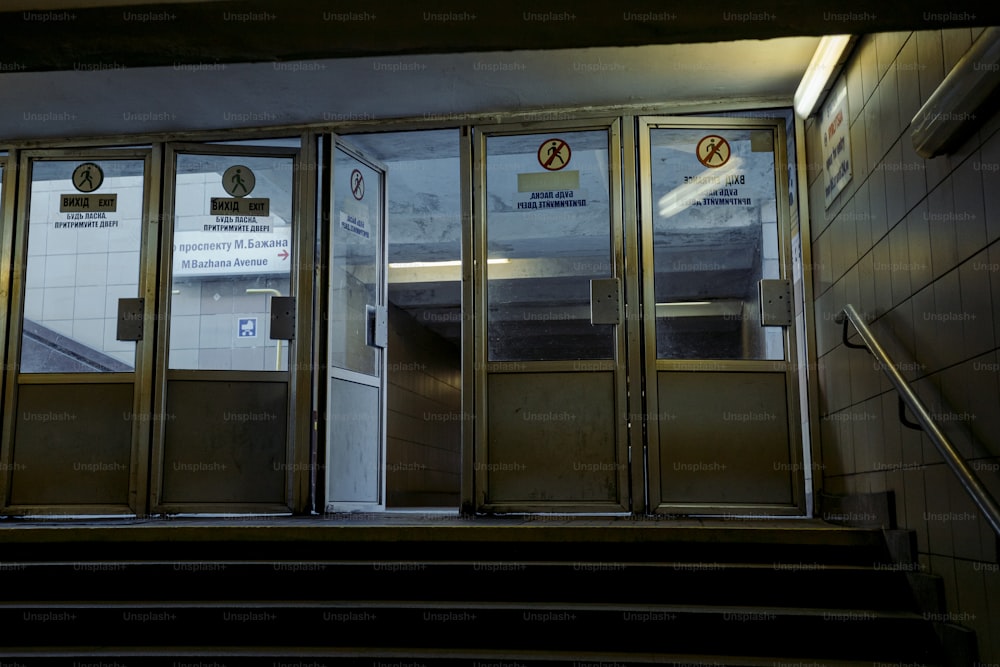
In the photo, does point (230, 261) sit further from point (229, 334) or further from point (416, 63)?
point (416, 63)

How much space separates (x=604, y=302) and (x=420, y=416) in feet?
19.4

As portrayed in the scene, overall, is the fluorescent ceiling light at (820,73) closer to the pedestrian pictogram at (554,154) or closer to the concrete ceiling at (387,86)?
the concrete ceiling at (387,86)

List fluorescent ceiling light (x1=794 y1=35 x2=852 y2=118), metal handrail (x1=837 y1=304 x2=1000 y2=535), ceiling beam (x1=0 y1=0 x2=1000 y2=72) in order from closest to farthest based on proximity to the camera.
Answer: metal handrail (x1=837 y1=304 x2=1000 y2=535) → ceiling beam (x1=0 y1=0 x2=1000 y2=72) → fluorescent ceiling light (x1=794 y1=35 x2=852 y2=118)

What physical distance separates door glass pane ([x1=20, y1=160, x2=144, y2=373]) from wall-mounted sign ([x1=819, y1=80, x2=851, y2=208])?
3.90 m

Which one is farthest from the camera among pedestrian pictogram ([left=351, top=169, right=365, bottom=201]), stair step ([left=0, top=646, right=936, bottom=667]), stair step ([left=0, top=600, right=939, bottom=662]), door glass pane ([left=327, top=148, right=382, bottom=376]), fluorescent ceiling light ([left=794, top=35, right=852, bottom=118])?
pedestrian pictogram ([left=351, top=169, right=365, bottom=201])

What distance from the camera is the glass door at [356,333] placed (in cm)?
543

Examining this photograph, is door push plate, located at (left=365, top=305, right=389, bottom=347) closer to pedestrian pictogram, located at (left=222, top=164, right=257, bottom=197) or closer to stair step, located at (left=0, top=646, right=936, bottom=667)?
pedestrian pictogram, located at (left=222, top=164, right=257, bottom=197)

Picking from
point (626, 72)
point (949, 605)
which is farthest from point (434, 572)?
point (626, 72)

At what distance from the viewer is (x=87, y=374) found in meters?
5.37

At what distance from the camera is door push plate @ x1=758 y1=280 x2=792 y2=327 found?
4.96 m

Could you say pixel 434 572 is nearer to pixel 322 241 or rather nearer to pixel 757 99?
pixel 322 241

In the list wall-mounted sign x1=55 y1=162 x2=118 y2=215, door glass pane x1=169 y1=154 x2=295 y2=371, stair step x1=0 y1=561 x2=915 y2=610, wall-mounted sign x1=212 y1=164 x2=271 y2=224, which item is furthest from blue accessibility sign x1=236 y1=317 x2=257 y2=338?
stair step x1=0 y1=561 x2=915 y2=610

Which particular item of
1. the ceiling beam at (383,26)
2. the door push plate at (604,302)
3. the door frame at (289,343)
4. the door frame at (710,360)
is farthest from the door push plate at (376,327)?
the ceiling beam at (383,26)

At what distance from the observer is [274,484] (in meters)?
5.25
